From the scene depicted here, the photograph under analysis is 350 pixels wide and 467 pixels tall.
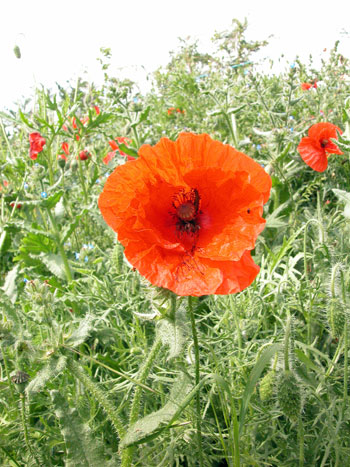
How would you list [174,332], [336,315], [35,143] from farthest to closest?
[35,143]
[336,315]
[174,332]

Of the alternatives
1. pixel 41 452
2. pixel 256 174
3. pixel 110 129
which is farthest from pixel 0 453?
pixel 110 129

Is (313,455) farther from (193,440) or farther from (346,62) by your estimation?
(346,62)

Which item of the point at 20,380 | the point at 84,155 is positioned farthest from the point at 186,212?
the point at 84,155

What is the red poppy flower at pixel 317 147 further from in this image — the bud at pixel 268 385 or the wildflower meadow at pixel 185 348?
the bud at pixel 268 385

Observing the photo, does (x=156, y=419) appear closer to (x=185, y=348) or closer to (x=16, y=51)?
(x=185, y=348)

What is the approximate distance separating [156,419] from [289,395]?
361 millimetres


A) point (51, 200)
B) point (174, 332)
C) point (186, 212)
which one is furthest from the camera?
point (51, 200)

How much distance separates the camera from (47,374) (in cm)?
120

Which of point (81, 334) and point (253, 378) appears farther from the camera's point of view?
point (81, 334)

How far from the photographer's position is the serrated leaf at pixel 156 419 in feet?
3.47

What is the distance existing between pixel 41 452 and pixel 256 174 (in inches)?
43.6

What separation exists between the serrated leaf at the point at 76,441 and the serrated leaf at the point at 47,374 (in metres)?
0.04

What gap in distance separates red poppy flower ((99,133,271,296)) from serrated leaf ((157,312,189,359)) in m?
0.14

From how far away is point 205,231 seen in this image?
116 cm
